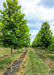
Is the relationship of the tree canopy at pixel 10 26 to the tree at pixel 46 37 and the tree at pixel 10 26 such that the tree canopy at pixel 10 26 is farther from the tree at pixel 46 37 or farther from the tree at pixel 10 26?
the tree at pixel 46 37

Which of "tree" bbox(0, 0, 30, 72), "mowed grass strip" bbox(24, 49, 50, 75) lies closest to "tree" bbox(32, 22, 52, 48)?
"mowed grass strip" bbox(24, 49, 50, 75)

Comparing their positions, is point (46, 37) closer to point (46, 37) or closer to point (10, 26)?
point (46, 37)

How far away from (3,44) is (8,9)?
15.7 feet

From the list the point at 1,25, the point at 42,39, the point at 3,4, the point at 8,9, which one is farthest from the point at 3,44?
the point at 42,39

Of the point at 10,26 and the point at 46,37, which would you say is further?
the point at 46,37

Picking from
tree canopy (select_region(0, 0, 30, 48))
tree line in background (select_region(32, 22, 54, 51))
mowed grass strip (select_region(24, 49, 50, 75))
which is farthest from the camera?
tree line in background (select_region(32, 22, 54, 51))

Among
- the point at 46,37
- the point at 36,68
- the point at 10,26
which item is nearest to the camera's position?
the point at 10,26

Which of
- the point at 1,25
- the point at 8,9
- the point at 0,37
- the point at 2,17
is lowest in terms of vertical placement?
the point at 0,37

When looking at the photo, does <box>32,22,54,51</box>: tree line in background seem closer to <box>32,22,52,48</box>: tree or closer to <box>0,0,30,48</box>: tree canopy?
<box>32,22,52,48</box>: tree

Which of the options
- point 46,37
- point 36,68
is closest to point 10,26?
point 36,68

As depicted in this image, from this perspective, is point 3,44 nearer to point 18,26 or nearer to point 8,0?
point 18,26

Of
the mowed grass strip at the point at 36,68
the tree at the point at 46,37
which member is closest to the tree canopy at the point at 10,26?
the mowed grass strip at the point at 36,68

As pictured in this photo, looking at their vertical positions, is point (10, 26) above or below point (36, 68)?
above

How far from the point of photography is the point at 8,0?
32.8 ft
